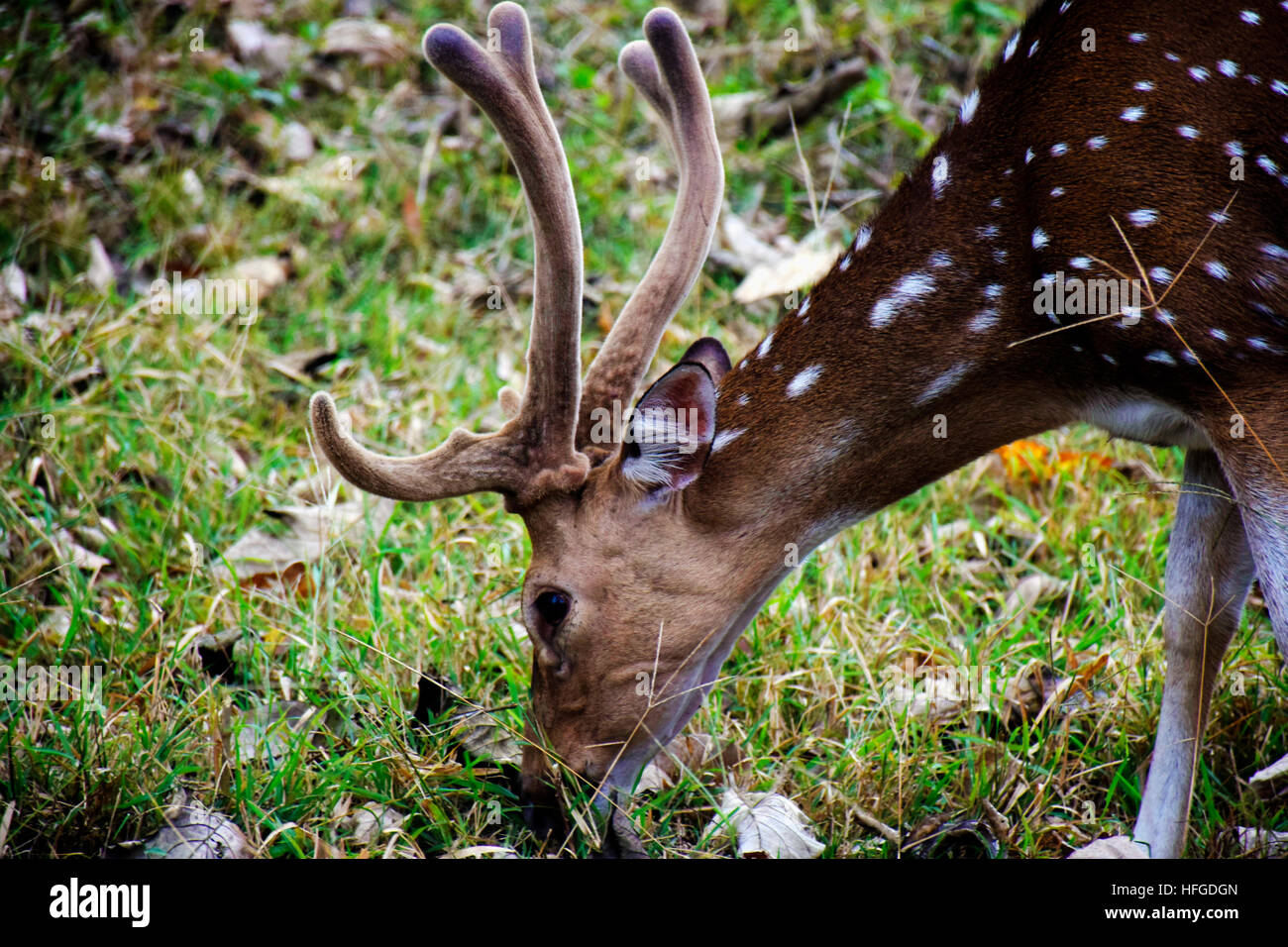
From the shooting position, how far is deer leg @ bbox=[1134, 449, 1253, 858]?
306 centimetres

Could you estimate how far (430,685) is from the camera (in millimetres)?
3311

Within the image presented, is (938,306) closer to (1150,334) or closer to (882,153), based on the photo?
(1150,334)

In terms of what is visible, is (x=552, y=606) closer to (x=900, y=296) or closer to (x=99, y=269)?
(x=900, y=296)

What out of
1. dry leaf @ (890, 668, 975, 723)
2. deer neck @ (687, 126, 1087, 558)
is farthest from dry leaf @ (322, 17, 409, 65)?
dry leaf @ (890, 668, 975, 723)

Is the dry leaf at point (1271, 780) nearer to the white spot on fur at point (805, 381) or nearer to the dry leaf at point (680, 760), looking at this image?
the dry leaf at point (680, 760)

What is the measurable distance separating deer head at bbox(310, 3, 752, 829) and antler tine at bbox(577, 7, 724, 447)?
16 cm

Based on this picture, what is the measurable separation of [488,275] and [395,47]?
2222 millimetres

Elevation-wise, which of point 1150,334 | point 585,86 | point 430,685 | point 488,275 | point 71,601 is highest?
point 585,86

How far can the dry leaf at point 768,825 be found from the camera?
2908mm

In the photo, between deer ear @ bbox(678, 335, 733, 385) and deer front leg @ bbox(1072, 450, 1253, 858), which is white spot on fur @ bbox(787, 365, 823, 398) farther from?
deer front leg @ bbox(1072, 450, 1253, 858)

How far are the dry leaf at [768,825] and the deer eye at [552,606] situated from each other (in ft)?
2.05

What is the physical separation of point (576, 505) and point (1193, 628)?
1.59 m
